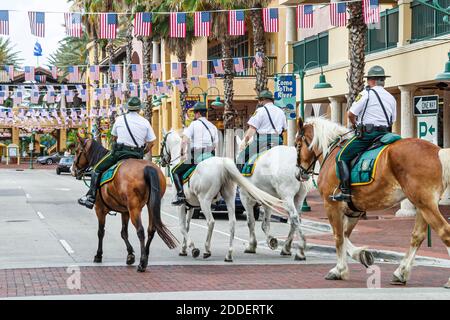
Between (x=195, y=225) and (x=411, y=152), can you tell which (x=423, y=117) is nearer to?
(x=411, y=152)

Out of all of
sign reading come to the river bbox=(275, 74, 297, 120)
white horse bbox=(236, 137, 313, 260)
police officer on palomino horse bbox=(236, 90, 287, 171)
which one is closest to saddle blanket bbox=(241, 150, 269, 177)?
white horse bbox=(236, 137, 313, 260)

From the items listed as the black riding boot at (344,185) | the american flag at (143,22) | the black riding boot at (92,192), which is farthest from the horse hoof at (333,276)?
the american flag at (143,22)

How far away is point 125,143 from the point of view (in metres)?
13.7

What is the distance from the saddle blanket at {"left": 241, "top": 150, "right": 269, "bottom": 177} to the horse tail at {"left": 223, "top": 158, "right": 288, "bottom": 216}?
32.4 inches

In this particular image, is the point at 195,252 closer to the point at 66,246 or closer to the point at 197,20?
the point at 66,246

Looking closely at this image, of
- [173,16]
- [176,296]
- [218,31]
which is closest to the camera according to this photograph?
[176,296]

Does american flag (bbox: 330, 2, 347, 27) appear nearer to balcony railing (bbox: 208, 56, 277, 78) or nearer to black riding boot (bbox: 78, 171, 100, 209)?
black riding boot (bbox: 78, 171, 100, 209)

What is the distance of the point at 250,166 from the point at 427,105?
3714 mm

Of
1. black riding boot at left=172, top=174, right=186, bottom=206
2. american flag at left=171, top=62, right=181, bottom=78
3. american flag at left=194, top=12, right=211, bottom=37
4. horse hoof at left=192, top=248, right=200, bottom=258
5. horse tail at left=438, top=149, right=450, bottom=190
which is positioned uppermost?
american flag at left=194, top=12, right=211, bottom=37

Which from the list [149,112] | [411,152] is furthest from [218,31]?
[411,152]

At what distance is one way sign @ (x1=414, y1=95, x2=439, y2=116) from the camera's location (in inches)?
630

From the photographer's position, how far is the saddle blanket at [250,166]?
604 inches
